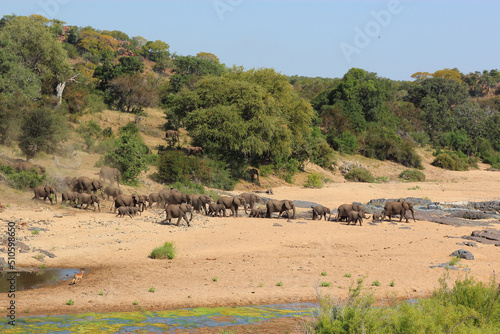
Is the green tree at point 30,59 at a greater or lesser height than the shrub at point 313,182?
greater

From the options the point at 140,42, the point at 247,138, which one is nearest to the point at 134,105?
the point at 247,138

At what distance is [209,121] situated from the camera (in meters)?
36.7

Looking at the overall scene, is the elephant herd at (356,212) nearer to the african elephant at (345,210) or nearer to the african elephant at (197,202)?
the african elephant at (345,210)

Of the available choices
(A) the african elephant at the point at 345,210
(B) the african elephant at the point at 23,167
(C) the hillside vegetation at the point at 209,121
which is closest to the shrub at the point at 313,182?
(C) the hillside vegetation at the point at 209,121

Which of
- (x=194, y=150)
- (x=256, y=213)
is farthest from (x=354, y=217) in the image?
(x=194, y=150)

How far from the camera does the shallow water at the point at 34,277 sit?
1235 centimetres

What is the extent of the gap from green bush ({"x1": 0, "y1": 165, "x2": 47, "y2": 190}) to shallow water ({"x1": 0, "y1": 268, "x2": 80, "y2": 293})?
9983mm

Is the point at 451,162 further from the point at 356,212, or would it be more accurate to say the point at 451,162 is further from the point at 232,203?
the point at 232,203

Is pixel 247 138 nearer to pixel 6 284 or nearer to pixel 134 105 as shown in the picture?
pixel 134 105

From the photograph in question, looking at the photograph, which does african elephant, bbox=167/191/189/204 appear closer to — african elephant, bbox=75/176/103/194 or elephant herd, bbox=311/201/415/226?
african elephant, bbox=75/176/103/194

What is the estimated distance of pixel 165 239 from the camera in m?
17.9

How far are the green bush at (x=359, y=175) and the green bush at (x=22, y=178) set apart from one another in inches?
1126

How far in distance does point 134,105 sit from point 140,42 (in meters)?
71.5

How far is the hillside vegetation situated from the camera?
3100 cm
